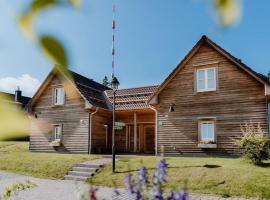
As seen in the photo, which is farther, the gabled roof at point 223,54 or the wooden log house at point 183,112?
the wooden log house at point 183,112

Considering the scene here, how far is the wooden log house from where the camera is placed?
58.9 ft

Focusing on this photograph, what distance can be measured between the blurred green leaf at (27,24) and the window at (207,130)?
61.7 feet

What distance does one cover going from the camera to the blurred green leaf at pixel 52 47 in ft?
1.70

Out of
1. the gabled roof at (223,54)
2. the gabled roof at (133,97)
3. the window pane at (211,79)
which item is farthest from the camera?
the gabled roof at (133,97)

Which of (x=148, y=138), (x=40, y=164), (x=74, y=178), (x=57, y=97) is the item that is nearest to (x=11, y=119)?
(x=74, y=178)

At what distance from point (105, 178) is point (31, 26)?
14574mm

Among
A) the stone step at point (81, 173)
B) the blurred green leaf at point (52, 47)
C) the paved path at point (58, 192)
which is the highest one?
the blurred green leaf at point (52, 47)

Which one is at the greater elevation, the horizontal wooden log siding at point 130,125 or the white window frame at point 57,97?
the white window frame at point 57,97

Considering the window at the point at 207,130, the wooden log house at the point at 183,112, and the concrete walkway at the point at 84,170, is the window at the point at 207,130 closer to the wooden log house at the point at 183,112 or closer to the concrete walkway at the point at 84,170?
the wooden log house at the point at 183,112

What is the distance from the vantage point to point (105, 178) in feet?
47.9

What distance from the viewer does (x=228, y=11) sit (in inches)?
20.2

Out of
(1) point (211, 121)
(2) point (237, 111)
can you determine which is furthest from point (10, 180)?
(2) point (237, 111)

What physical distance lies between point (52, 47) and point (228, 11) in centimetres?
29

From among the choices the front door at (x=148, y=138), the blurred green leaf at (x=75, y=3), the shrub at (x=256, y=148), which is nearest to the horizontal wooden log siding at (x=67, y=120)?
the front door at (x=148, y=138)
